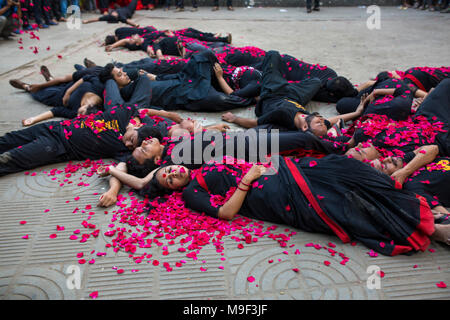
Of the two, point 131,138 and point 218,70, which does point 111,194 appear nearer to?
point 131,138

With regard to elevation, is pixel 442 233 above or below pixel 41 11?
below

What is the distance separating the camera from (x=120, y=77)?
13.4 feet

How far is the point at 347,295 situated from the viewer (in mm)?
1873

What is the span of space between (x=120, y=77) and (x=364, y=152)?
294 cm

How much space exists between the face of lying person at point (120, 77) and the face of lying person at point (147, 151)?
151cm

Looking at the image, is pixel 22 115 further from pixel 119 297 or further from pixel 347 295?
pixel 347 295

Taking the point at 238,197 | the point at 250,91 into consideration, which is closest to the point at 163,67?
the point at 250,91

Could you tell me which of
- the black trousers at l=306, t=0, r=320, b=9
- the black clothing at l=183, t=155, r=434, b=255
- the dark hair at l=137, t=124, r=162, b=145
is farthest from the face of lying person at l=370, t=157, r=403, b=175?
the black trousers at l=306, t=0, r=320, b=9

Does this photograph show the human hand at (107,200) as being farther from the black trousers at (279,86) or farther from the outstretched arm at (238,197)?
the black trousers at (279,86)

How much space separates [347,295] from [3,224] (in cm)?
245

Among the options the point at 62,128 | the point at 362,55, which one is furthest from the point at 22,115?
the point at 362,55

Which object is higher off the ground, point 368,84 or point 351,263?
point 368,84
